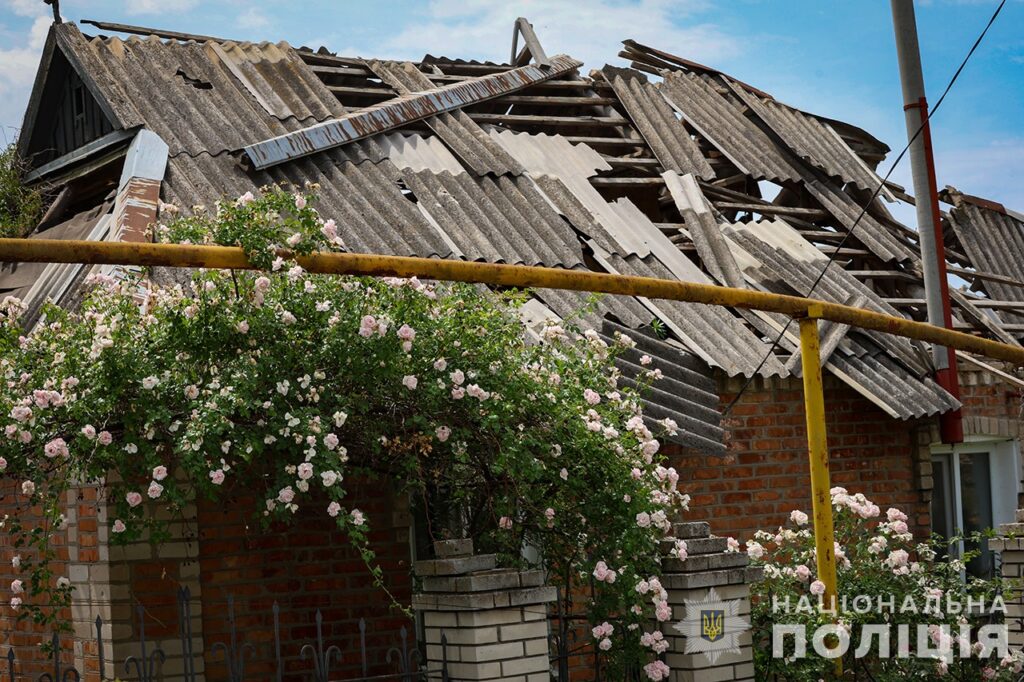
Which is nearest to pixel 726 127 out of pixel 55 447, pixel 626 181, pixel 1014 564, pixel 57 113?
pixel 626 181

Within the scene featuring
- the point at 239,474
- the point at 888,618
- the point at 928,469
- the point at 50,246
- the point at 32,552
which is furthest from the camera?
the point at 928,469

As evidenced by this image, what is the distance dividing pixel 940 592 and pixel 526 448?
2.50 metres

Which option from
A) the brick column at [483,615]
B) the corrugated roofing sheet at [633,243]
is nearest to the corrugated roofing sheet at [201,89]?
the corrugated roofing sheet at [633,243]

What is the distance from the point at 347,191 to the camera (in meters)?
9.73

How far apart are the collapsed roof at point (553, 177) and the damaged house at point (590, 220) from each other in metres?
0.03

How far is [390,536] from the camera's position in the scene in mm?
7805

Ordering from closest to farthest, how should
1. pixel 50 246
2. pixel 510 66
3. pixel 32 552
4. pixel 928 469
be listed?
pixel 50 246 → pixel 32 552 → pixel 928 469 → pixel 510 66

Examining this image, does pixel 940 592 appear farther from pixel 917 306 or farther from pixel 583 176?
pixel 583 176

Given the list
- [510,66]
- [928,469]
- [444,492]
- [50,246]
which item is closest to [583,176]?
[510,66]

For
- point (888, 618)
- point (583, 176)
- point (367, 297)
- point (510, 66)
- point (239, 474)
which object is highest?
point (510, 66)

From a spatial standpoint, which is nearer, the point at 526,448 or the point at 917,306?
the point at 526,448

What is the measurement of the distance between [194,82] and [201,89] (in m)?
0.12

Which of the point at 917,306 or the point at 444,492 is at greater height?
the point at 917,306

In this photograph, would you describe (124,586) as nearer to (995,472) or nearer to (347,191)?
(347,191)
